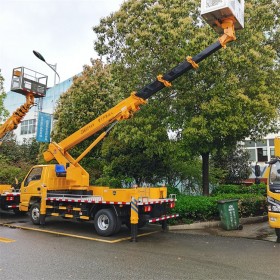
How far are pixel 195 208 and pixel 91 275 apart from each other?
20.4ft

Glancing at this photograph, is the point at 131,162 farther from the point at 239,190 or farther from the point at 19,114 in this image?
the point at 239,190

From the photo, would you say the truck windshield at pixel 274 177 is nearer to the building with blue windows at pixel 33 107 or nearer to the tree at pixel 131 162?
the tree at pixel 131 162

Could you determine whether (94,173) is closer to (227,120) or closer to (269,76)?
(227,120)

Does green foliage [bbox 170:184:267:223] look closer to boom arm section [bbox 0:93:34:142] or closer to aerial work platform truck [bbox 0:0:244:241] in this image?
aerial work platform truck [bbox 0:0:244:241]

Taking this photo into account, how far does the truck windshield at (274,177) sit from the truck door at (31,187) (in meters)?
8.00

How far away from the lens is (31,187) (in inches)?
480

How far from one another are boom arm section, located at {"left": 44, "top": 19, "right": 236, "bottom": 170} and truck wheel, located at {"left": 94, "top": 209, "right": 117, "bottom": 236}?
2.79 m

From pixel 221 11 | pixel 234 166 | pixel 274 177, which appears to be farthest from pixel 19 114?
pixel 234 166

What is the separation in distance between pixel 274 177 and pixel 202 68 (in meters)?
4.81

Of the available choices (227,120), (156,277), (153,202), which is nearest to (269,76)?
(227,120)

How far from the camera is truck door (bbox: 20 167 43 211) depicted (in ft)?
39.2

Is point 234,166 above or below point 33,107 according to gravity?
A: below

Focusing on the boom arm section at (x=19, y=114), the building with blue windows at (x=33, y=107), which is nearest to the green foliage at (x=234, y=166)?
the boom arm section at (x=19, y=114)

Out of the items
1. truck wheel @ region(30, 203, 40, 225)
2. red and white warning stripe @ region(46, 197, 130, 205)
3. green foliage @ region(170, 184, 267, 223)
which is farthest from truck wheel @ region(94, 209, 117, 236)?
truck wheel @ region(30, 203, 40, 225)
